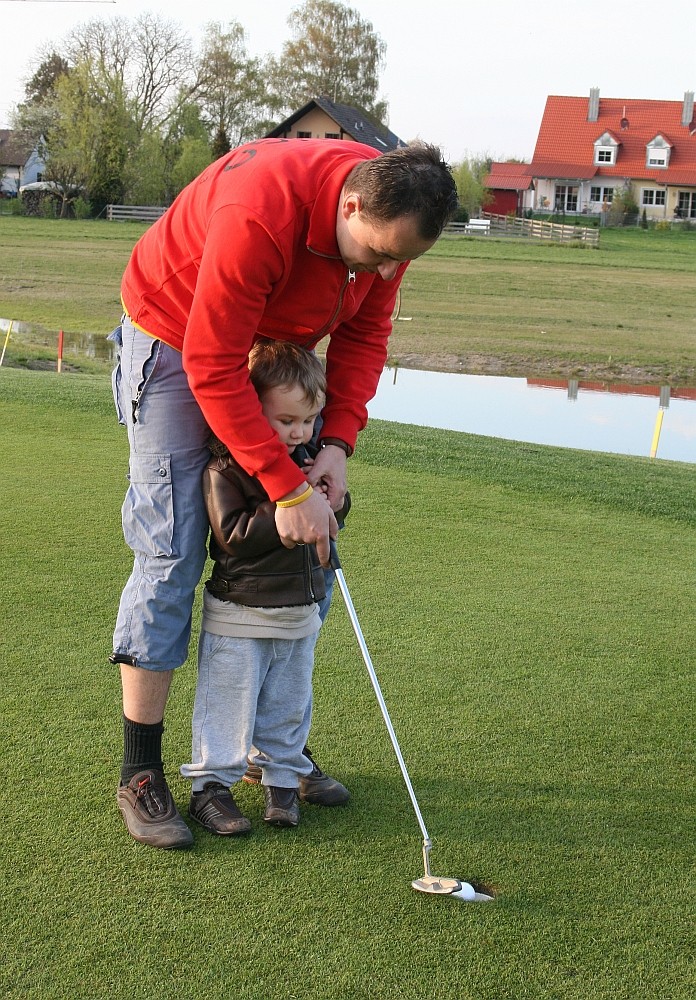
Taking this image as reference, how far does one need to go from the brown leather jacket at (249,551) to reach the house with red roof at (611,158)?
59089 millimetres

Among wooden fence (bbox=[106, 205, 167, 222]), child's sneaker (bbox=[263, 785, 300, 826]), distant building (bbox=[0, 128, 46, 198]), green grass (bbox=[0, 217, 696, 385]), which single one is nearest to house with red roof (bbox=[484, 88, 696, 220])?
wooden fence (bbox=[106, 205, 167, 222])

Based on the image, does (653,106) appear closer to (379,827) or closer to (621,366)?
(621,366)

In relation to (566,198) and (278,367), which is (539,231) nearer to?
(566,198)

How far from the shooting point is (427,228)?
2080mm

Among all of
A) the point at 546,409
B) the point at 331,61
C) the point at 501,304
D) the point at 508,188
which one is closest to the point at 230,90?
the point at 331,61

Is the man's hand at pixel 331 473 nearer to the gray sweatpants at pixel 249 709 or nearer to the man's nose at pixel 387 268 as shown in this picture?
the gray sweatpants at pixel 249 709

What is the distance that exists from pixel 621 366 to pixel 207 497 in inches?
559

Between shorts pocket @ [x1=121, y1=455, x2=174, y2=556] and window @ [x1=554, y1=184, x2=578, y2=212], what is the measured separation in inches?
2393

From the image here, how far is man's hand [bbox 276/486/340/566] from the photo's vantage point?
229 centimetres

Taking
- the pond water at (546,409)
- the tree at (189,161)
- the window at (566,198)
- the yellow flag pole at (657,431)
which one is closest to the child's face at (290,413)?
the yellow flag pole at (657,431)

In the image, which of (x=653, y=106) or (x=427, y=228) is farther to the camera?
(x=653, y=106)

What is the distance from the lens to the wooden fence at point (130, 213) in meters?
45.6

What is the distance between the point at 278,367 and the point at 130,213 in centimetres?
4648

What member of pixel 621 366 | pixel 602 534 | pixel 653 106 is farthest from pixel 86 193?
pixel 602 534
